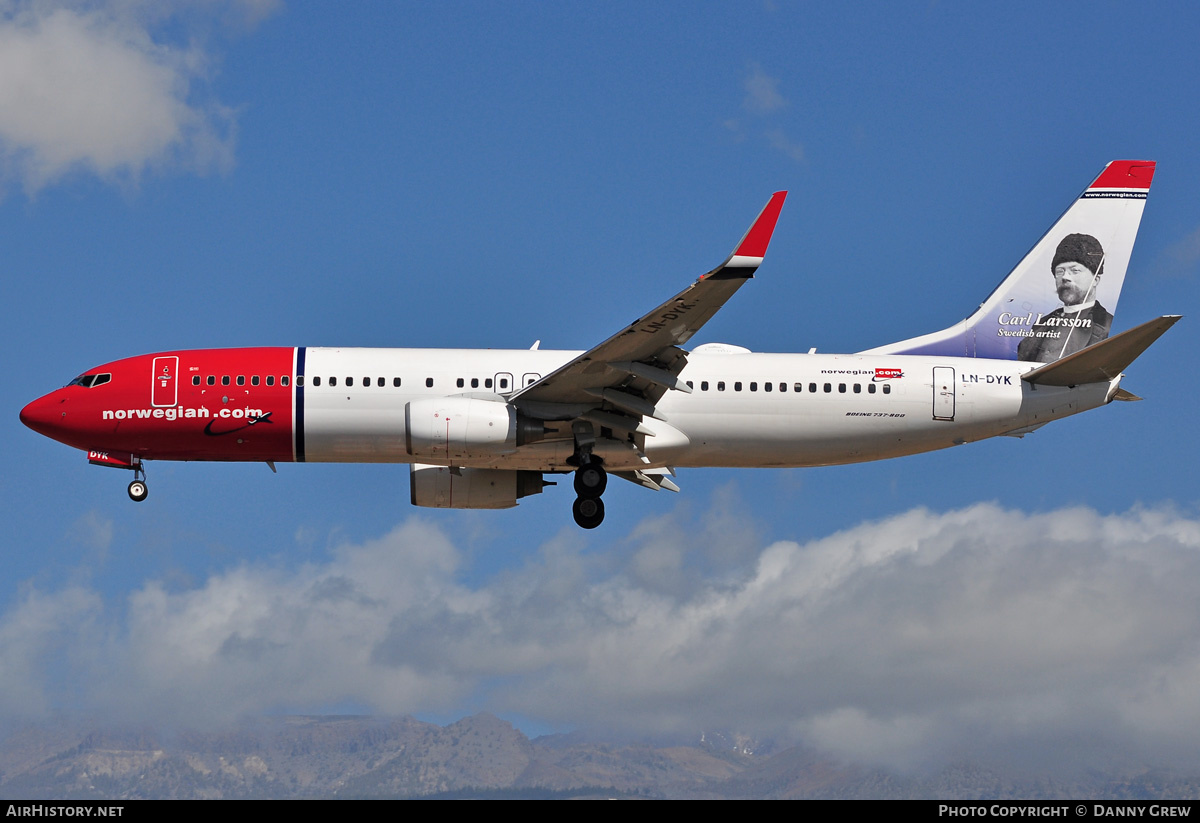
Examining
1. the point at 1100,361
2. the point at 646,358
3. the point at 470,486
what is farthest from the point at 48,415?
the point at 1100,361

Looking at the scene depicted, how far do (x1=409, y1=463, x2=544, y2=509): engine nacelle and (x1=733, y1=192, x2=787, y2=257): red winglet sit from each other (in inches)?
458

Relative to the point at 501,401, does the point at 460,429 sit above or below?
below

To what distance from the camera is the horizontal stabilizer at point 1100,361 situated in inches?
1244

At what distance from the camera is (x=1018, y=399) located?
3441cm

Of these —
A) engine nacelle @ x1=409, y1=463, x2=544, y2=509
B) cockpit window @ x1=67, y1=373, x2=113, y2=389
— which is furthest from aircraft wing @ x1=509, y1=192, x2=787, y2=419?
cockpit window @ x1=67, y1=373, x2=113, y2=389

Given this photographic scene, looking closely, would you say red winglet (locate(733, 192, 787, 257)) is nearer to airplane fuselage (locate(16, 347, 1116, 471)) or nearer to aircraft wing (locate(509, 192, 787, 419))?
aircraft wing (locate(509, 192, 787, 419))

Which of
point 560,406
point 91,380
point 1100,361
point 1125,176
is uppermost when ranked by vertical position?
point 1125,176

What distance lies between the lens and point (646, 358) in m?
32.2

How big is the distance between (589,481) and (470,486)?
4571mm

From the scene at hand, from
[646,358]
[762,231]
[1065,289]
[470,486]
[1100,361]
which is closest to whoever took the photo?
[762,231]

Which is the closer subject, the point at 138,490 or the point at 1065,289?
the point at 138,490

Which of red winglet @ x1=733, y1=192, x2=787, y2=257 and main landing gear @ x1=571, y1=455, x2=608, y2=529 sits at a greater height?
red winglet @ x1=733, y1=192, x2=787, y2=257

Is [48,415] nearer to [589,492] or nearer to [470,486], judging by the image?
[470,486]

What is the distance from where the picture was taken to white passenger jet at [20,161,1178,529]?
3316 cm
